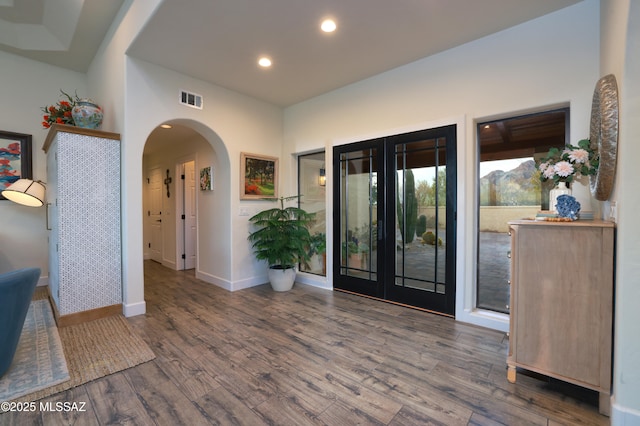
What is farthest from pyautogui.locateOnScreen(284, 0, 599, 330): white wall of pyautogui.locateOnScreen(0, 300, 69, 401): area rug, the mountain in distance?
pyautogui.locateOnScreen(0, 300, 69, 401): area rug

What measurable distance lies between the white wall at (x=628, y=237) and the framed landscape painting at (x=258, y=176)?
12.8 feet

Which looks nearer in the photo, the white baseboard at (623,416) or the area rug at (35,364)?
the white baseboard at (623,416)

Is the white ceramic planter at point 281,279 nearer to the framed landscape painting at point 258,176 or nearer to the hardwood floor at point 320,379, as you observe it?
the hardwood floor at point 320,379

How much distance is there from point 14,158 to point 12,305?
3523mm

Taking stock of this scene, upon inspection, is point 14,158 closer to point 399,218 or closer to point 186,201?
point 186,201

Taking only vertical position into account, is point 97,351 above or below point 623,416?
below

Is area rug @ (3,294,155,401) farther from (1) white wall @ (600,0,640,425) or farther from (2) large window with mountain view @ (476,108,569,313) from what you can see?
(2) large window with mountain view @ (476,108,569,313)

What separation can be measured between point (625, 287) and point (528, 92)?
188cm

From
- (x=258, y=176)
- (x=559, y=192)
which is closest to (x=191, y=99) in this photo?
(x=258, y=176)

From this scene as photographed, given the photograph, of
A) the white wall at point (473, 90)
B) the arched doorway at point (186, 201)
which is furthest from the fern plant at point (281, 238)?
the white wall at point (473, 90)

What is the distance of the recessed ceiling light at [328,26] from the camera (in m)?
2.57

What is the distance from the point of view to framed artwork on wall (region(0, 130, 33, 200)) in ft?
13.0

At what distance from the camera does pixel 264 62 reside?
130 inches

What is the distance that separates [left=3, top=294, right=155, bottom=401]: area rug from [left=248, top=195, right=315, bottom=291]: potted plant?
1842mm
